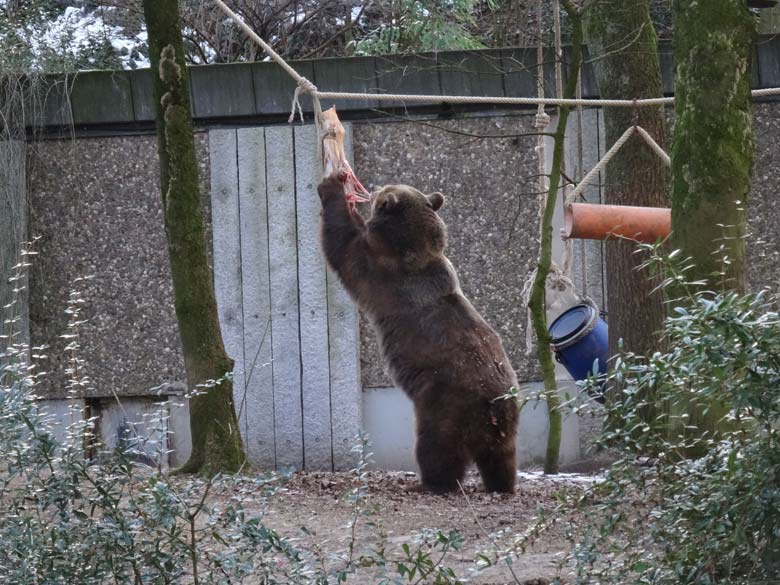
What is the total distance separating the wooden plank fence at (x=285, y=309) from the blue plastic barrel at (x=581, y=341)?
5.04 feet

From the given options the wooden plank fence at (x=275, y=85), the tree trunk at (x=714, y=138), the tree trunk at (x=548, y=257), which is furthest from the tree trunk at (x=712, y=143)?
the wooden plank fence at (x=275, y=85)

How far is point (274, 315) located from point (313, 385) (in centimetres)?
53

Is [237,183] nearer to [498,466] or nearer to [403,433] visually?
[403,433]

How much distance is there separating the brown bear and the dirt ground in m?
0.24

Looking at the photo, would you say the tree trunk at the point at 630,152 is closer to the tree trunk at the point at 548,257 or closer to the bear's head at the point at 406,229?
the tree trunk at the point at 548,257

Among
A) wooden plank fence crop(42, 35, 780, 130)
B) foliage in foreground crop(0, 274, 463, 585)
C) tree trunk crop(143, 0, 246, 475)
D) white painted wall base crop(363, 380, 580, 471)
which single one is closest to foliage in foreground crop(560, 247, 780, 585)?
foliage in foreground crop(0, 274, 463, 585)

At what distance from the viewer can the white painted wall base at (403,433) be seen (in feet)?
26.0

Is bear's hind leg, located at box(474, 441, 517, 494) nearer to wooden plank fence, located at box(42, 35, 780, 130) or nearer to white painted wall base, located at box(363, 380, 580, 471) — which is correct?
white painted wall base, located at box(363, 380, 580, 471)

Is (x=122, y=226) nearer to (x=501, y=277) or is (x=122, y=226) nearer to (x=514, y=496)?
(x=501, y=277)

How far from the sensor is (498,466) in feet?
19.6

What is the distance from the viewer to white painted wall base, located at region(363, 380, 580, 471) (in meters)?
7.93

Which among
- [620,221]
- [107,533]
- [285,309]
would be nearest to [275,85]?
[285,309]

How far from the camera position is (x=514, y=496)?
5906 mm

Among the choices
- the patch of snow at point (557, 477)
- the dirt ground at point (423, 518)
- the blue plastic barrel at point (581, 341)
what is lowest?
the patch of snow at point (557, 477)
